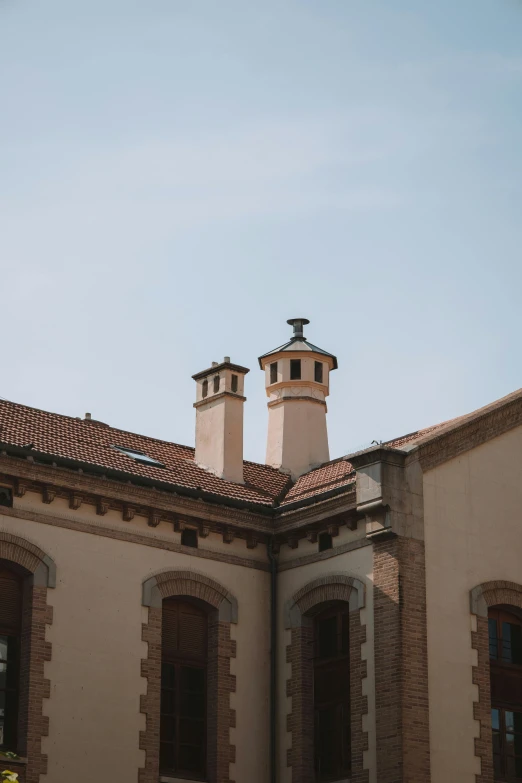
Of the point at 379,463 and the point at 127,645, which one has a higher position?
the point at 379,463

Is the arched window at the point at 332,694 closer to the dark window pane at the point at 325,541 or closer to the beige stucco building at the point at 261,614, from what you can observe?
the beige stucco building at the point at 261,614

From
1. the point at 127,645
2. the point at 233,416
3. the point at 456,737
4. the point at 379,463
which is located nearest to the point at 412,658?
the point at 456,737

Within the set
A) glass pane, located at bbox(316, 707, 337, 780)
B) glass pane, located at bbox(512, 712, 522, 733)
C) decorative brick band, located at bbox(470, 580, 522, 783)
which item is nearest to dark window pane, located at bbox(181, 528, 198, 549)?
glass pane, located at bbox(316, 707, 337, 780)

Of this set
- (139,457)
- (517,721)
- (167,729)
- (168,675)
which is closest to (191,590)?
(168,675)

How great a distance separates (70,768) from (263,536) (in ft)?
21.0

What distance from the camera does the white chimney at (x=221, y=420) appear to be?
1134 inches

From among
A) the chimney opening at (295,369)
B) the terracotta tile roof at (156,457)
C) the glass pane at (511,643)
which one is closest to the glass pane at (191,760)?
the terracotta tile roof at (156,457)

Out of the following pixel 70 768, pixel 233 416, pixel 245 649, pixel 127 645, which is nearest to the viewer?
pixel 70 768

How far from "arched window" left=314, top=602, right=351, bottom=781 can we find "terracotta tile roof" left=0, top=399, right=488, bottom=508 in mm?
2549

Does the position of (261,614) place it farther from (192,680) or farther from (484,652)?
(484,652)

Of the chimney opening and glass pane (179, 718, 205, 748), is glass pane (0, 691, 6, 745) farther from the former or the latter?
the chimney opening

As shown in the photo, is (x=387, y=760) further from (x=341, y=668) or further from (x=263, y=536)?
(x=263, y=536)

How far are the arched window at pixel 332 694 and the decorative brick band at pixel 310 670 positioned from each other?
0.16 m

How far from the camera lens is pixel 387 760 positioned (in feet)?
74.7
